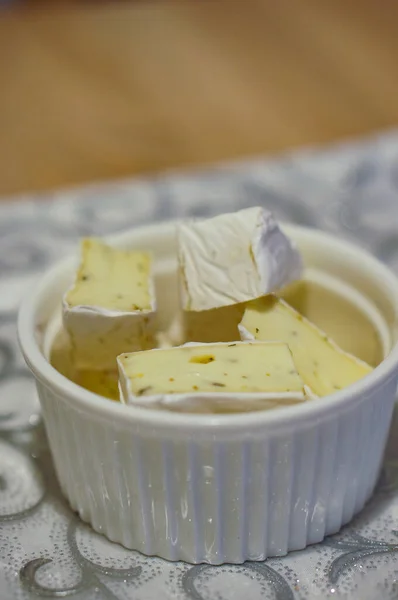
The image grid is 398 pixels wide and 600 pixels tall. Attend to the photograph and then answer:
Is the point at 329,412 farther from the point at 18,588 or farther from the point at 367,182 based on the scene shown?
the point at 367,182

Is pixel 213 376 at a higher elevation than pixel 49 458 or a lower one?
higher

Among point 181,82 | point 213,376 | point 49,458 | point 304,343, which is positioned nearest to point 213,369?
point 213,376

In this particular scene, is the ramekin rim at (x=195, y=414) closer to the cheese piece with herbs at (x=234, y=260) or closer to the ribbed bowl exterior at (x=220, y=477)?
the ribbed bowl exterior at (x=220, y=477)

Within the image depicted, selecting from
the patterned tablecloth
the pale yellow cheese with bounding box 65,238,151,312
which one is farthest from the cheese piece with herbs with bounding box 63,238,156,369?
the patterned tablecloth

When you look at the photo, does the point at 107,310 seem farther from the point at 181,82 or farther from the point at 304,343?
the point at 181,82

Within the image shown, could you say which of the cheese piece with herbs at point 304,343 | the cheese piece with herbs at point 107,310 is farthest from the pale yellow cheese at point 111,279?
the cheese piece with herbs at point 304,343

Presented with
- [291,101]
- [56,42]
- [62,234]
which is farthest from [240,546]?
[56,42]
